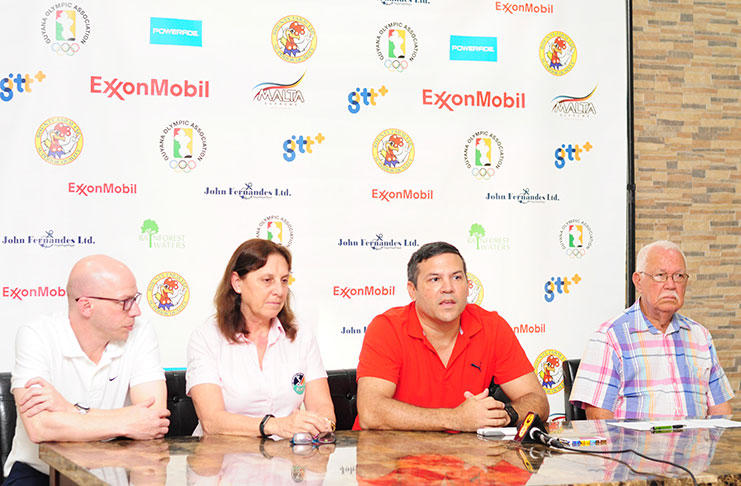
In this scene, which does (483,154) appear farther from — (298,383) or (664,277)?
(298,383)

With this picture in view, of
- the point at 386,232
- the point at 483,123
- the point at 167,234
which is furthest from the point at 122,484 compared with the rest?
the point at 483,123

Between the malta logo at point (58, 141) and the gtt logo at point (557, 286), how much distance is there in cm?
253

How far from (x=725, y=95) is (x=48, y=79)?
3.80m

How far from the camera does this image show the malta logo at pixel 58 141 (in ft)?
13.5

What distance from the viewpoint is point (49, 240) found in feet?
13.4

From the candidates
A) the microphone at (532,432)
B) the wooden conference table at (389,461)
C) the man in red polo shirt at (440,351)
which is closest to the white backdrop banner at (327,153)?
the man in red polo shirt at (440,351)

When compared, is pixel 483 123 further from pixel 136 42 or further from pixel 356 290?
pixel 136 42

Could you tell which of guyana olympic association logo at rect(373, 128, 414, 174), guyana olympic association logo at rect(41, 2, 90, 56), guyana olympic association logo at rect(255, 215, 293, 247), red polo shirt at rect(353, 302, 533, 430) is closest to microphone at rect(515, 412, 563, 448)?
red polo shirt at rect(353, 302, 533, 430)

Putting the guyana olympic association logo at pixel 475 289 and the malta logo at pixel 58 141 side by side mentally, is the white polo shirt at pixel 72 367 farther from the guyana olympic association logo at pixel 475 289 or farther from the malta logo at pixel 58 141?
the guyana olympic association logo at pixel 475 289

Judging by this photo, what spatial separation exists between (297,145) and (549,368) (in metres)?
1.83

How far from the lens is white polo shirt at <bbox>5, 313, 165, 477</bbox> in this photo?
2773 mm

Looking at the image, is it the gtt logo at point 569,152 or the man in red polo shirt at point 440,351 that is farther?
the gtt logo at point 569,152

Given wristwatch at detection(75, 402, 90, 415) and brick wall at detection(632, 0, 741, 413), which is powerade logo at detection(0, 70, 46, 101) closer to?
wristwatch at detection(75, 402, 90, 415)

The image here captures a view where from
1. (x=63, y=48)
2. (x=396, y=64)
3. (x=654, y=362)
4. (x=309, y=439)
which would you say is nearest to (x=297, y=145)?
(x=396, y=64)
